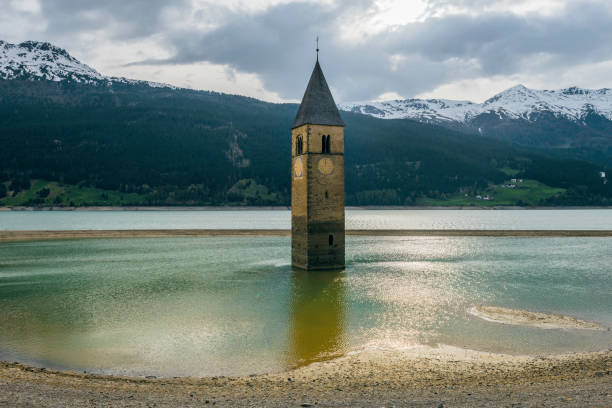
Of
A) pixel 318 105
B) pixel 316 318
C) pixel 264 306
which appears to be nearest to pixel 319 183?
pixel 318 105

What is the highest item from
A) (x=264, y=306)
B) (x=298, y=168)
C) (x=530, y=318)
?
(x=298, y=168)

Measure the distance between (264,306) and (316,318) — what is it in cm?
510

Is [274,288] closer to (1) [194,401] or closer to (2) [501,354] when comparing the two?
(2) [501,354]

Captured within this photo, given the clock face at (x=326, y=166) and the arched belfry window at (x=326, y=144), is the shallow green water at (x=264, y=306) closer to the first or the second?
the clock face at (x=326, y=166)

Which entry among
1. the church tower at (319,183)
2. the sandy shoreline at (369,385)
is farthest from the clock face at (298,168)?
the sandy shoreline at (369,385)

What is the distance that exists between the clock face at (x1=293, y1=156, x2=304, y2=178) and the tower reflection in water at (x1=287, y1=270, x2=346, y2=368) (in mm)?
9895

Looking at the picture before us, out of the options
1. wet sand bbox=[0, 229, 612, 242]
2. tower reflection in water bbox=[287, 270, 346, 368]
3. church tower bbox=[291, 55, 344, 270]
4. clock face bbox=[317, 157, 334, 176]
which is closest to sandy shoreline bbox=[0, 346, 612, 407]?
tower reflection in water bbox=[287, 270, 346, 368]

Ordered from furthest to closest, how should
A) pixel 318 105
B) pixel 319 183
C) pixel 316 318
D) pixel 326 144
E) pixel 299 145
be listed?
1. pixel 299 145
2. pixel 318 105
3. pixel 326 144
4. pixel 319 183
5. pixel 316 318

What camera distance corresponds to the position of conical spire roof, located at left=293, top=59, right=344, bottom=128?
49.1 meters

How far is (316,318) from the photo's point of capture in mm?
30953

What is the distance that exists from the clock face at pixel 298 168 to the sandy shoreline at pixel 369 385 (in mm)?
28549

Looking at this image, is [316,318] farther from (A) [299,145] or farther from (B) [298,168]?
(A) [299,145]

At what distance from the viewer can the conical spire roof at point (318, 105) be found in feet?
161

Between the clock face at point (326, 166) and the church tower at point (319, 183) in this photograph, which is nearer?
the church tower at point (319, 183)
